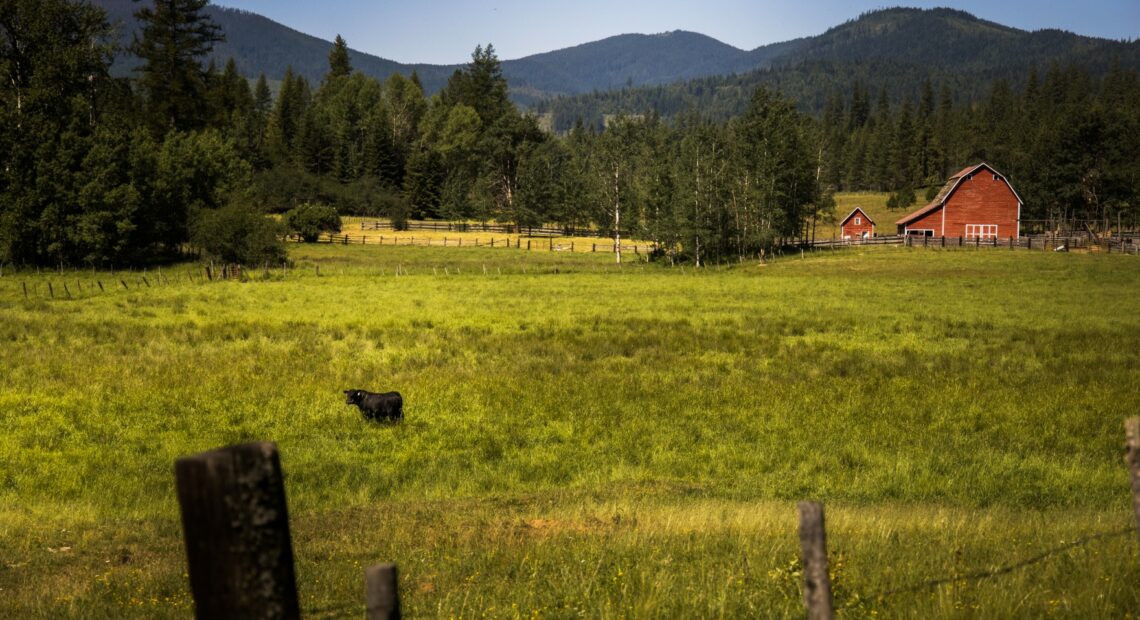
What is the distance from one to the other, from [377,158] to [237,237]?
232ft

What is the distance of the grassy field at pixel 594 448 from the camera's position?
843cm

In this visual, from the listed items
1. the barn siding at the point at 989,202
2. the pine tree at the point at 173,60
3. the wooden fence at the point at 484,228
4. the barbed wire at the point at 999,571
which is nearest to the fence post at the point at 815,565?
the barbed wire at the point at 999,571

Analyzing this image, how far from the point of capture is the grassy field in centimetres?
843

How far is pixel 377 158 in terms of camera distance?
134750mm

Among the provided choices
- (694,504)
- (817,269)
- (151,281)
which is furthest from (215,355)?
(817,269)

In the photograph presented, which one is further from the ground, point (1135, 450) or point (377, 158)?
point (377, 158)

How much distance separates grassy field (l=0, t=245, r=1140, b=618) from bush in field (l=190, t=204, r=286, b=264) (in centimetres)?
2282

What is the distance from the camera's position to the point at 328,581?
910 centimetres

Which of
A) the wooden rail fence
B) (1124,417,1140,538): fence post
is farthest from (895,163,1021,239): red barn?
(1124,417,1140,538): fence post

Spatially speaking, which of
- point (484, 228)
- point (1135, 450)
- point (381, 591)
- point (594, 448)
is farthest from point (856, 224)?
point (381, 591)

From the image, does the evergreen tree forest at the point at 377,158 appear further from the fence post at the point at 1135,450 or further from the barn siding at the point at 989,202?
the fence post at the point at 1135,450

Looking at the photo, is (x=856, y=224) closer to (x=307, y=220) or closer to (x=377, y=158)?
(x=307, y=220)

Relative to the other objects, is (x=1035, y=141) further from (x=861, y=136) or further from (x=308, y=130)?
(x=308, y=130)

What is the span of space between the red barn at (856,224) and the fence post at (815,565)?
349 ft
